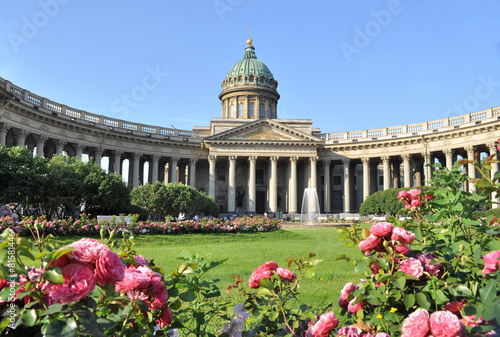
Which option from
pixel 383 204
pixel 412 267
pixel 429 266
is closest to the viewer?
pixel 412 267

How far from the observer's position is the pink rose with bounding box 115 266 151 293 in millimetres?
2713

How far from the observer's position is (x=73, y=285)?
2.24 metres

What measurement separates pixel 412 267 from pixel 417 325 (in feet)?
2.02

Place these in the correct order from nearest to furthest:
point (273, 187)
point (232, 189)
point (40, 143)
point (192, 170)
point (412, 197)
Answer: point (412, 197) < point (40, 143) < point (232, 189) < point (273, 187) < point (192, 170)

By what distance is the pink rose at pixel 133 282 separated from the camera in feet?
8.90

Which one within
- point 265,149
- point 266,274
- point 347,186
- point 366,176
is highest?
point 265,149

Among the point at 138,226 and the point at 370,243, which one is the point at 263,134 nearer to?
the point at 138,226

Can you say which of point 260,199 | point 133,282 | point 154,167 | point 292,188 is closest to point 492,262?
point 133,282

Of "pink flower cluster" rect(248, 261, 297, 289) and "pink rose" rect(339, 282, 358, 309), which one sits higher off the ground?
"pink flower cluster" rect(248, 261, 297, 289)

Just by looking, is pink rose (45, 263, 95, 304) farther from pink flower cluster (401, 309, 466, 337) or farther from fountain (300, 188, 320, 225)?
fountain (300, 188, 320, 225)

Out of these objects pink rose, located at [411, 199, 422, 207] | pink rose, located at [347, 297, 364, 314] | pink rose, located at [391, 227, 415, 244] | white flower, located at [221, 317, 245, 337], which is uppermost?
pink rose, located at [411, 199, 422, 207]

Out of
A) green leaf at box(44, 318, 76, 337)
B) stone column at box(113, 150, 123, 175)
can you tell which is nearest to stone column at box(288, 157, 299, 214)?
stone column at box(113, 150, 123, 175)

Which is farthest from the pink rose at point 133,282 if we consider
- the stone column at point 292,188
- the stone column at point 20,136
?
the stone column at point 292,188

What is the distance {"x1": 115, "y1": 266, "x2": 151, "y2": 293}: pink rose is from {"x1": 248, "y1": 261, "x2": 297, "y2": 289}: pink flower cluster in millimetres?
1086
